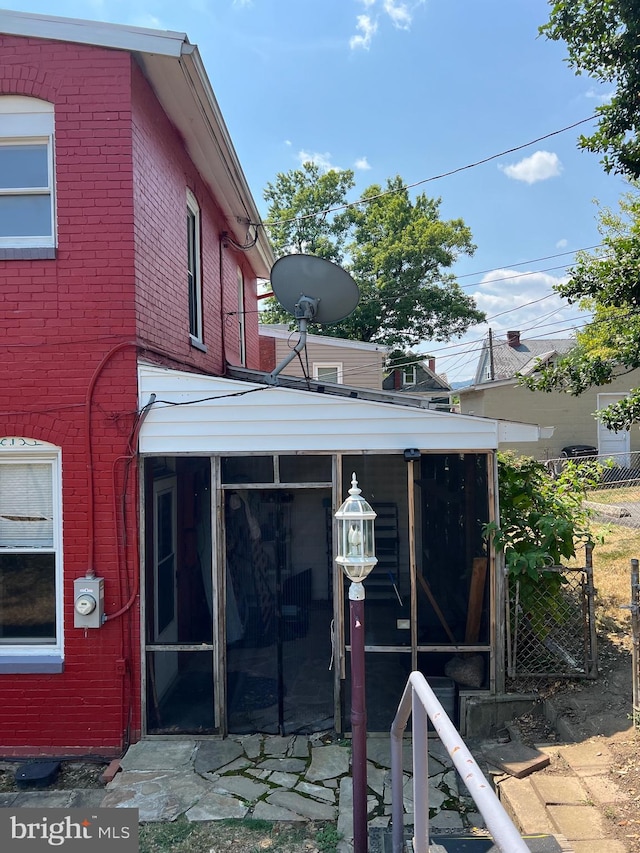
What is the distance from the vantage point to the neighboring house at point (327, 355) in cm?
1689

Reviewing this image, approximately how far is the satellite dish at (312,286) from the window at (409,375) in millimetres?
24772

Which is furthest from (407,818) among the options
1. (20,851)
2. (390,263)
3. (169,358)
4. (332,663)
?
(390,263)

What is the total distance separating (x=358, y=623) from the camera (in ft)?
10.2

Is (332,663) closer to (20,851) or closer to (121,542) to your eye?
(121,542)

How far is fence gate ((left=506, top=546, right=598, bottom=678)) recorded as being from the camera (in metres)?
5.17

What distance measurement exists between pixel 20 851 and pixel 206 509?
2641 mm

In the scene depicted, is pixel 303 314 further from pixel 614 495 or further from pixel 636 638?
pixel 614 495

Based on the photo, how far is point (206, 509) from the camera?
517 centimetres

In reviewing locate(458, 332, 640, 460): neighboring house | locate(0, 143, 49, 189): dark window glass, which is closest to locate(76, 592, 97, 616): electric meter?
locate(0, 143, 49, 189): dark window glass

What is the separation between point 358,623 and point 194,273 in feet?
17.9

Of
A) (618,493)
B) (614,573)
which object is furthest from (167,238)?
(618,493)

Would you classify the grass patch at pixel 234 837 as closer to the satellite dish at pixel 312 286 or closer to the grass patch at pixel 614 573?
the grass patch at pixel 614 573

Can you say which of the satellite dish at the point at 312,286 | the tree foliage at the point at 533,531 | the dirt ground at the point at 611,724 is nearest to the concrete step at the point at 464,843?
the dirt ground at the point at 611,724

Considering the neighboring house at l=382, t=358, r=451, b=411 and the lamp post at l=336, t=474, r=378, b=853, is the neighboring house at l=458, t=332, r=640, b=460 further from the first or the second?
the lamp post at l=336, t=474, r=378, b=853
